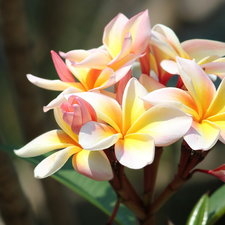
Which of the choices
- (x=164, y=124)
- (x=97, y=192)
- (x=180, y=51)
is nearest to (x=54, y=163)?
(x=164, y=124)

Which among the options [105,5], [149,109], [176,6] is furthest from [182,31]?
[149,109]

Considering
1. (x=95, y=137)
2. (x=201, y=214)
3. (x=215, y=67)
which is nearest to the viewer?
(x=95, y=137)

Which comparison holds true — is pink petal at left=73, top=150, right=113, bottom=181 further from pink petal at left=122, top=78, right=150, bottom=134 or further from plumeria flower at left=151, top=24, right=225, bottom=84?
plumeria flower at left=151, top=24, right=225, bottom=84

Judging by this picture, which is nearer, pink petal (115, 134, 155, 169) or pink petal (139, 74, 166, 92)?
pink petal (115, 134, 155, 169)

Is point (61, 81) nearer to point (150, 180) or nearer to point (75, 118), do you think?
point (75, 118)

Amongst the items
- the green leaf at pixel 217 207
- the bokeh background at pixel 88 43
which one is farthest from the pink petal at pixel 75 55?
the bokeh background at pixel 88 43

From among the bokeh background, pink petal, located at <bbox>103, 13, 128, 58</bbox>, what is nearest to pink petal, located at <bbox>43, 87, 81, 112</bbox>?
pink petal, located at <bbox>103, 13, 128, 58</bbox>

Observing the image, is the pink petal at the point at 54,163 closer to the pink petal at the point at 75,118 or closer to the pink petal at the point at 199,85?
the pink petal at the point at 75,118
